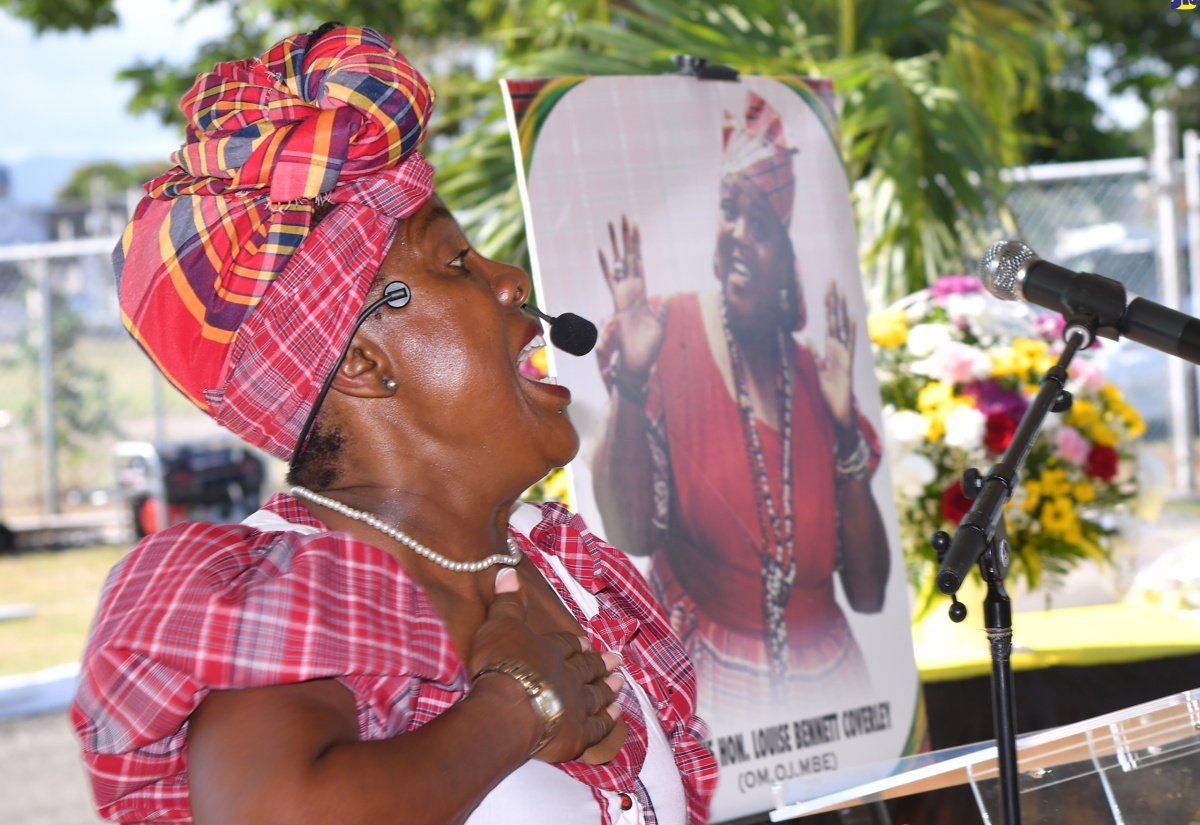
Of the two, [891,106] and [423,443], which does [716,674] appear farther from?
[891,106]

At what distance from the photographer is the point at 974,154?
4.30 metres

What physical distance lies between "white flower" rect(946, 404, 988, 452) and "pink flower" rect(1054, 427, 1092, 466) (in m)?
0.22

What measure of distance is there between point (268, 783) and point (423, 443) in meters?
0.44

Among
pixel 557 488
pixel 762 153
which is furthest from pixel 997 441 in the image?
pixel 557 488

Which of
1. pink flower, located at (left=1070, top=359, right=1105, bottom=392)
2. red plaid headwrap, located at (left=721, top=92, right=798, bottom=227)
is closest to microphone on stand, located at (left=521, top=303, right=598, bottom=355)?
red plaid headwrap, located at (left=721, top=92, right=798, bottom=227)

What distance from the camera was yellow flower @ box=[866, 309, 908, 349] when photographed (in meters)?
3.21

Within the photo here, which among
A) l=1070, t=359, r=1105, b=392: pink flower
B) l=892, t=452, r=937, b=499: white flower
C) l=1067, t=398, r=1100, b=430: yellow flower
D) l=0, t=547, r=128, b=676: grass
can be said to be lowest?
l=0, t=547, r=128, b=676: grass

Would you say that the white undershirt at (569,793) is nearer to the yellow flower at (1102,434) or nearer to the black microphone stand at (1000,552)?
the black microphone stand at (1000,552)

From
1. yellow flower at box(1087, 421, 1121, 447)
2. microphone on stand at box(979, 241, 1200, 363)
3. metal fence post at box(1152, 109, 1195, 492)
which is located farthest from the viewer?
metal fence post at box(1152, 109, 1195, 492)

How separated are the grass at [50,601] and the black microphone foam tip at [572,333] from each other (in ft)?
16.8

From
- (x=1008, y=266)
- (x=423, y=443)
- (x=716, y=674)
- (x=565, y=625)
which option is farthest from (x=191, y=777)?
(x=716, y=674)

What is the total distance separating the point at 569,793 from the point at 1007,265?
0.95m

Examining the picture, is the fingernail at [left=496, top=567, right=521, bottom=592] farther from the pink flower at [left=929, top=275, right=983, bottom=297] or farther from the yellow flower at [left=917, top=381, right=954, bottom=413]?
the pink flower at [left=929, top=275, right=983, bottom=297]

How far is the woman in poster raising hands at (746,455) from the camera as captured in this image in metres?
2.38
